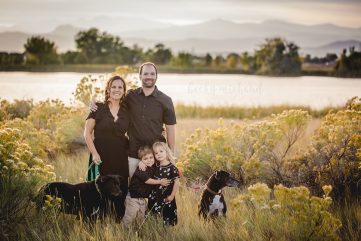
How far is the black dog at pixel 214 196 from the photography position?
5.70 meters

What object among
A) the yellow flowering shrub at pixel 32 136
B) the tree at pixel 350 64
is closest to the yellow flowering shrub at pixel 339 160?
the yellow flowering shrub at pixel 32 136

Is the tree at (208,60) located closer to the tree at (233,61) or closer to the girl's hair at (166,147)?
the tree at (233,61)

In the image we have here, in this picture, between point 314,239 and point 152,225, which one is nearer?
point 314,239

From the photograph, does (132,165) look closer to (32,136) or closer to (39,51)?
(32,136)

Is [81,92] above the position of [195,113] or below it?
above

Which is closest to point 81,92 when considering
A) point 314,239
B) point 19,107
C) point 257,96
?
point 19,107

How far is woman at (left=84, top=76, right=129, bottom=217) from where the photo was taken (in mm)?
6098

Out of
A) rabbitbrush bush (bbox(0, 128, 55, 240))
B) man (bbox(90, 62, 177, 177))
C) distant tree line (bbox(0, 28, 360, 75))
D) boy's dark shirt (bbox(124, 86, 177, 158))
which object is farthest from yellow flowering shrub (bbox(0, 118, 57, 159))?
distant tree line (bbox(0, 28, 360, 75))

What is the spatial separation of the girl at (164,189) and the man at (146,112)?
304 mm

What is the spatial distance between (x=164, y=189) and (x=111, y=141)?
3.17 feet

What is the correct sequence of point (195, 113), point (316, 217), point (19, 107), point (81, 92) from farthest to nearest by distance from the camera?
point (195, 113) < point (19, 107) < point (81, 92) < point (316, 217)

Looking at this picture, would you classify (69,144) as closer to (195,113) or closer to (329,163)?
(329,163)

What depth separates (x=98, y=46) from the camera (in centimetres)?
5194

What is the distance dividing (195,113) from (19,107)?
748 cm
